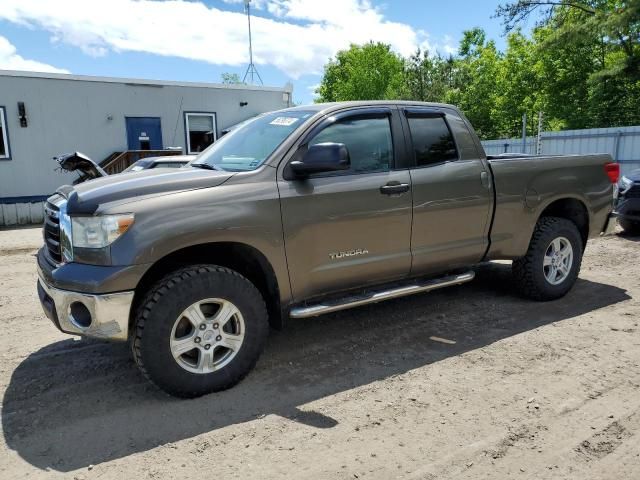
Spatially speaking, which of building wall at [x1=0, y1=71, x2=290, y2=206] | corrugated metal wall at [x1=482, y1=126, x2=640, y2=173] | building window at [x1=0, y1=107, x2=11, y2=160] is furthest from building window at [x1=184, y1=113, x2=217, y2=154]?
corrugated metal wall at [x1=482, y1=126, x2=640, y2=173]

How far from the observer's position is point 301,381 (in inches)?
142

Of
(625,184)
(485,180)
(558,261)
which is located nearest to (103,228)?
(485,180)

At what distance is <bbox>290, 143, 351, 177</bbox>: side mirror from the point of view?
3488 millimetres

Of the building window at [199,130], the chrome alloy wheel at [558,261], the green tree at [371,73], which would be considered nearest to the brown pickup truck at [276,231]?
the chrome alloy wheel at [558,261]

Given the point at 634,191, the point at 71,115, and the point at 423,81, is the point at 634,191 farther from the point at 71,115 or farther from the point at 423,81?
the point at 423,81

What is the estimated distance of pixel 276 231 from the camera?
11.5ft

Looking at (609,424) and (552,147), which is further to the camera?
(552,147)

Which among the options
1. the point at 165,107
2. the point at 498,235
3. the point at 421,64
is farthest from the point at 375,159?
the point at 421,64

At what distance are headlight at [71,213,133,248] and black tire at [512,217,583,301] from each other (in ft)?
12.5

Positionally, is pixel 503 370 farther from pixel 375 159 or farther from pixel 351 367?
pixel 375 159

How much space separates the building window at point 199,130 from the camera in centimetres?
1605

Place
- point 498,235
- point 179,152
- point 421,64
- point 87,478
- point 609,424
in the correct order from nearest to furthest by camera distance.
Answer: point 87,478, point 609,424, point 498,235, point 179,152, point 421,64

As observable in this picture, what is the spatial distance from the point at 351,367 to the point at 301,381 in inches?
16.5

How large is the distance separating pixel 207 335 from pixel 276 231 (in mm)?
826
